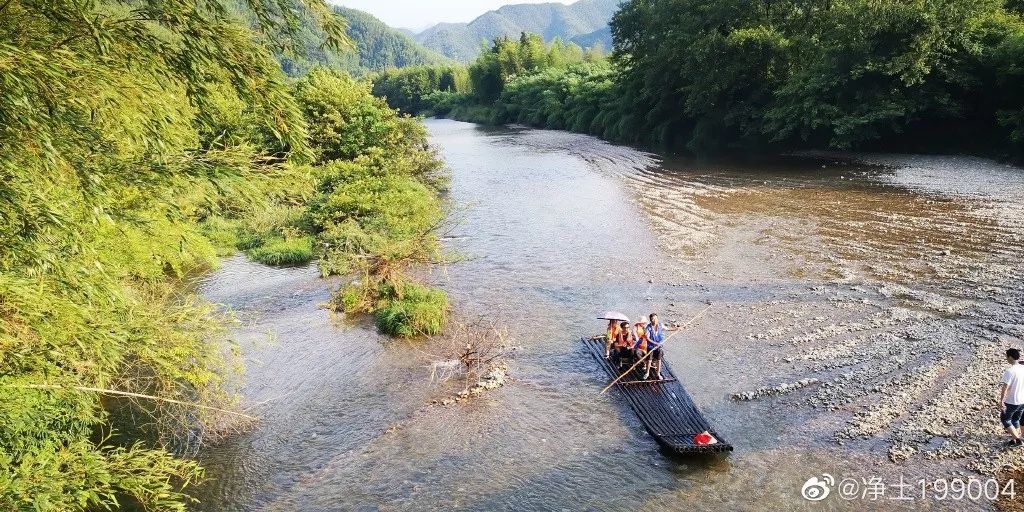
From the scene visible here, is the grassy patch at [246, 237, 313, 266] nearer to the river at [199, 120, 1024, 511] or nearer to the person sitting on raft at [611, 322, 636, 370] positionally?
the river at [199, 120, 1024, 511]

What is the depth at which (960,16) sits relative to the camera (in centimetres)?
3234

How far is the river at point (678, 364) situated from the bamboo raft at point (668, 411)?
1.18ft

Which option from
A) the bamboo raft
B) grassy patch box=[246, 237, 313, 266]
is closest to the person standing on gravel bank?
the bamboo raft

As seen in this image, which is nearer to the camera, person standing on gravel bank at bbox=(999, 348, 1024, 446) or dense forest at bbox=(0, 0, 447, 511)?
dense forest at bbox=(0, 0, 447, 511)

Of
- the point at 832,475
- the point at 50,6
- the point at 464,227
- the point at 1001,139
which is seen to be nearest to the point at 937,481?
the point at 832,475

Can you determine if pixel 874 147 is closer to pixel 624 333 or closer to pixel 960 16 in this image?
pixel 960 16

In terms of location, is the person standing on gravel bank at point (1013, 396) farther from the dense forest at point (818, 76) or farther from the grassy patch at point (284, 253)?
Result: the dense forest at point (818, 76)

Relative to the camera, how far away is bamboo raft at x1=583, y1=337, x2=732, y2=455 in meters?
11.7

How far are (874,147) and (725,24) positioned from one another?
14.4 m

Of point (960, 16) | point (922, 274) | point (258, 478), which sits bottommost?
point (258, 478)

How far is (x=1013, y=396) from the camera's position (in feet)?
34.9

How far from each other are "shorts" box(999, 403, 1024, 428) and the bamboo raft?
15.6ft

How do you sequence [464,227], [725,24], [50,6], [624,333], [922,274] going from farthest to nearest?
[725,24] < [464,227] < [922,274] < [624,333] < [50,6]

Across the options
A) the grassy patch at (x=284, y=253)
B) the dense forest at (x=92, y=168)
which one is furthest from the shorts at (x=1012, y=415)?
the grassy patch at (x=284, y=253)
